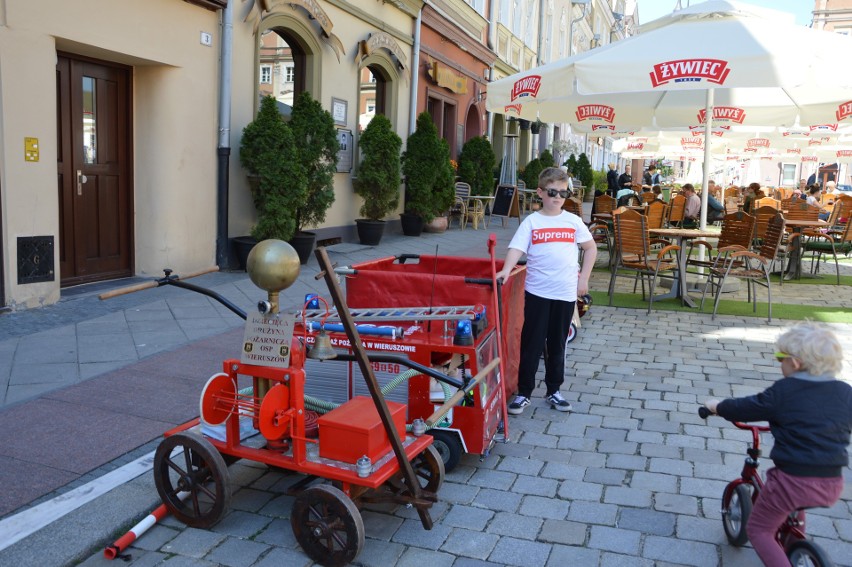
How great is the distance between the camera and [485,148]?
18.7 m

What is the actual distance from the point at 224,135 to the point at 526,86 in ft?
12.3

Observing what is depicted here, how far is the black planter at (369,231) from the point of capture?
13.0m

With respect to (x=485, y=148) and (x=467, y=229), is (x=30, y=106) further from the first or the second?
(x=485, y=148)

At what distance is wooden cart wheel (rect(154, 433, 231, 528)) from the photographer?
3270mm

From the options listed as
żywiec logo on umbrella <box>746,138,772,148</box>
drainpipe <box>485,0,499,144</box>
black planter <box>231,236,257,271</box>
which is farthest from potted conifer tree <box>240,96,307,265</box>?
drainpipe <box>485,0,499,144</box>

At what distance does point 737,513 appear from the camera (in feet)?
10.7

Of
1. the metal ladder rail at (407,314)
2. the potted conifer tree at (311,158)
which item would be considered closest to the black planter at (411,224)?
the potted conifer tree at (311,158)

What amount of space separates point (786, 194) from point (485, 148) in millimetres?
11257

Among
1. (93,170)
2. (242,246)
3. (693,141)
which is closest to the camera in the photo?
(93,170)

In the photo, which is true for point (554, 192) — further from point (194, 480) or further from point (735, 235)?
point (735, 235)

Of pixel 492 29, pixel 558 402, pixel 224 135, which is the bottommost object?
pixel 558 402

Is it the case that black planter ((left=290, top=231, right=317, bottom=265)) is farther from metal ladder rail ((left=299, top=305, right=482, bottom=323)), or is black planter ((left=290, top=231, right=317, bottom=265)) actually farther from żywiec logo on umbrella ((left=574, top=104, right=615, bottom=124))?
metal ladder rail ((left=299, top=305, right=482, bottom=323))

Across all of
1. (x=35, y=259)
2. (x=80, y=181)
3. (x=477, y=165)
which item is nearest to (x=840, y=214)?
(x=477, y=165)

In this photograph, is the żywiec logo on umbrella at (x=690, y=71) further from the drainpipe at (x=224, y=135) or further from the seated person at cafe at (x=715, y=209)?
the seated person at cafe at (x=715, y=209)
